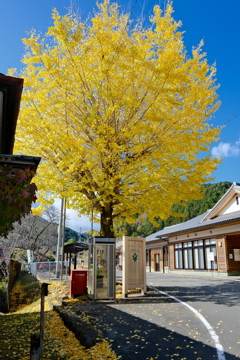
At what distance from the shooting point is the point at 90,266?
10.8 meters

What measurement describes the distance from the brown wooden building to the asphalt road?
36.6ft

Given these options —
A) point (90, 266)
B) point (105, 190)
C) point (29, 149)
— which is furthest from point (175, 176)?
point (29, 149)

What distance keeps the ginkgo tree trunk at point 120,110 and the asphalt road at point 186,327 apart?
3337 millimetres

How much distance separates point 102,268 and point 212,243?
14.7 meters

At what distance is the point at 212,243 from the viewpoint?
894 inches

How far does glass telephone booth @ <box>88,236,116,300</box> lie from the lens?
10.1 m

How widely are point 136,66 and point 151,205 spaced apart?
4.80 metres

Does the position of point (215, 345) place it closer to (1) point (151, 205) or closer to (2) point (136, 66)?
(1) point (151, 205)

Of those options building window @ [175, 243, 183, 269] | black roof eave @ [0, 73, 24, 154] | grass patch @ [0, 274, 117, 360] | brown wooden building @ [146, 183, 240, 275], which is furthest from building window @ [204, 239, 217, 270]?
black roof eave @ [0, 73, 24, 154]

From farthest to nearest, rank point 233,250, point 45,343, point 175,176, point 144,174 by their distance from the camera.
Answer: point 233,250 → point 175,176 → point 144,174 → point 45,343

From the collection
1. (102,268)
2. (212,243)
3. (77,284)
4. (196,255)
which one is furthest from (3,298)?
(196,255)

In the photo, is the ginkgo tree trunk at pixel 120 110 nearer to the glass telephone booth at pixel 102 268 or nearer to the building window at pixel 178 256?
the glass telephone booth at pixel 102 268

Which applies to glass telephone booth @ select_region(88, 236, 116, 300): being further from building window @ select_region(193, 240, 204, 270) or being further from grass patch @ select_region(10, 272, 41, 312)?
building window @ select_region(193, 240, 204, 270)

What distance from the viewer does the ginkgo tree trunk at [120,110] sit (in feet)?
29.5
